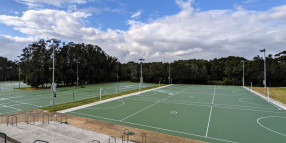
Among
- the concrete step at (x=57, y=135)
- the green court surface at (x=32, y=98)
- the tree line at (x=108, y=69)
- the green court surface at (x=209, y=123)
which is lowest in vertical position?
the green court surface at (x=209, y=123)

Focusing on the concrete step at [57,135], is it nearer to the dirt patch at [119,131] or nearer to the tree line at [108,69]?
the dirt patch at [119,131]

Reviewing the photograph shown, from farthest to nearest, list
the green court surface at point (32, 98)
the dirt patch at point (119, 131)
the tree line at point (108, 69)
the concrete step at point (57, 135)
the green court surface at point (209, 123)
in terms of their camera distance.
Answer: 1. the tree line at point (108, 69)
2. the green court surface at point (32, 98)
3. the green court surface at point (209, 123)
4. the dirt patch at point (119, 131)
5. the concrete step at point (57, 135)

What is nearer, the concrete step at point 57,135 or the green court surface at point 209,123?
the concrete step at point 57,135

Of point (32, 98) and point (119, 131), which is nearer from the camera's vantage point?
point (119, 131)

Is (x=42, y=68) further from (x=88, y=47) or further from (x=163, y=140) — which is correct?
(x=163, y=140)

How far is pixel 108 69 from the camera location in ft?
215

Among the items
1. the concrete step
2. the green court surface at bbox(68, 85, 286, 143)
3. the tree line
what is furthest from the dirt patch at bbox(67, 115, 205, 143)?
the tree line

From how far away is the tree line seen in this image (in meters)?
41.8

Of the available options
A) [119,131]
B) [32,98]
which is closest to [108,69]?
[32,98]

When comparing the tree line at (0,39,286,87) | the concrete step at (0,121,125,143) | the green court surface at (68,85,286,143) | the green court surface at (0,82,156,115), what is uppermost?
the tree line at (0,39,286,87)

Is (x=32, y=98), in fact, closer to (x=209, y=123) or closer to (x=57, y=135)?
(x=57, y=135)

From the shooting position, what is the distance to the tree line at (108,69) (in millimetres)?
41750

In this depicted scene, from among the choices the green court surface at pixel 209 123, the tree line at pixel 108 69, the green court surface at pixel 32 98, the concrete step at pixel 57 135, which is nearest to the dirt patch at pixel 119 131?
the green court surface at pixel 209 123

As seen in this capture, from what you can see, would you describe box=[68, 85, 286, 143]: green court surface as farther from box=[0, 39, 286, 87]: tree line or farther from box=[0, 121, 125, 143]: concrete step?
box=[0, 39, 286, 87]: tree line
